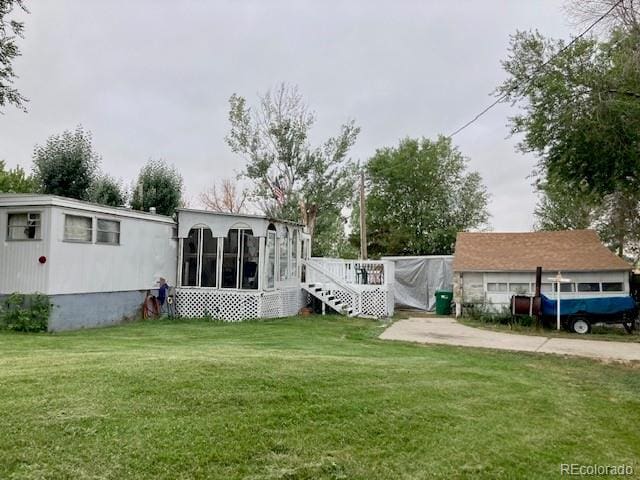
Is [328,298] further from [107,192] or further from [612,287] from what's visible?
[107,192]

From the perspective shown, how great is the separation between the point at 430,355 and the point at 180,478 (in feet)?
18.4

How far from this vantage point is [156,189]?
18438 millimetres

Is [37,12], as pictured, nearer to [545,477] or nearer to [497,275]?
[545,477]

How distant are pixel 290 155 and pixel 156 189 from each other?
7.27m

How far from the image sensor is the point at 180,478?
2.57 meters

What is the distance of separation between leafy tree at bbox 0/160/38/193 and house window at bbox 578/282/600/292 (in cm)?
2372

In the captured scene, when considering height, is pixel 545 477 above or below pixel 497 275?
below

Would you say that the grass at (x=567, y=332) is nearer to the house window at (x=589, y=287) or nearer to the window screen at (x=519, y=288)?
the house window at (x=589, y=287)

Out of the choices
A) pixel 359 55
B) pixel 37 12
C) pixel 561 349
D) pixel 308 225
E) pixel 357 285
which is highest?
pixel 359 55

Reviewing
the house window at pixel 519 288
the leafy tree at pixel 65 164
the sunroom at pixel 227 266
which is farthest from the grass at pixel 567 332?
the leafy tree at pixel 65 164

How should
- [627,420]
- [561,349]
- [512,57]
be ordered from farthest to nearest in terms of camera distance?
1. [512,57]
2. [561,349]
3. [627,420]

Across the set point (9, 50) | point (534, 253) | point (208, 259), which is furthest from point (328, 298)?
point (9, 50)

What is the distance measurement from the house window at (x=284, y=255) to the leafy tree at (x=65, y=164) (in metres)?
8.42

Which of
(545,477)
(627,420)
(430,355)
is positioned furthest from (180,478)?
(430,355)
